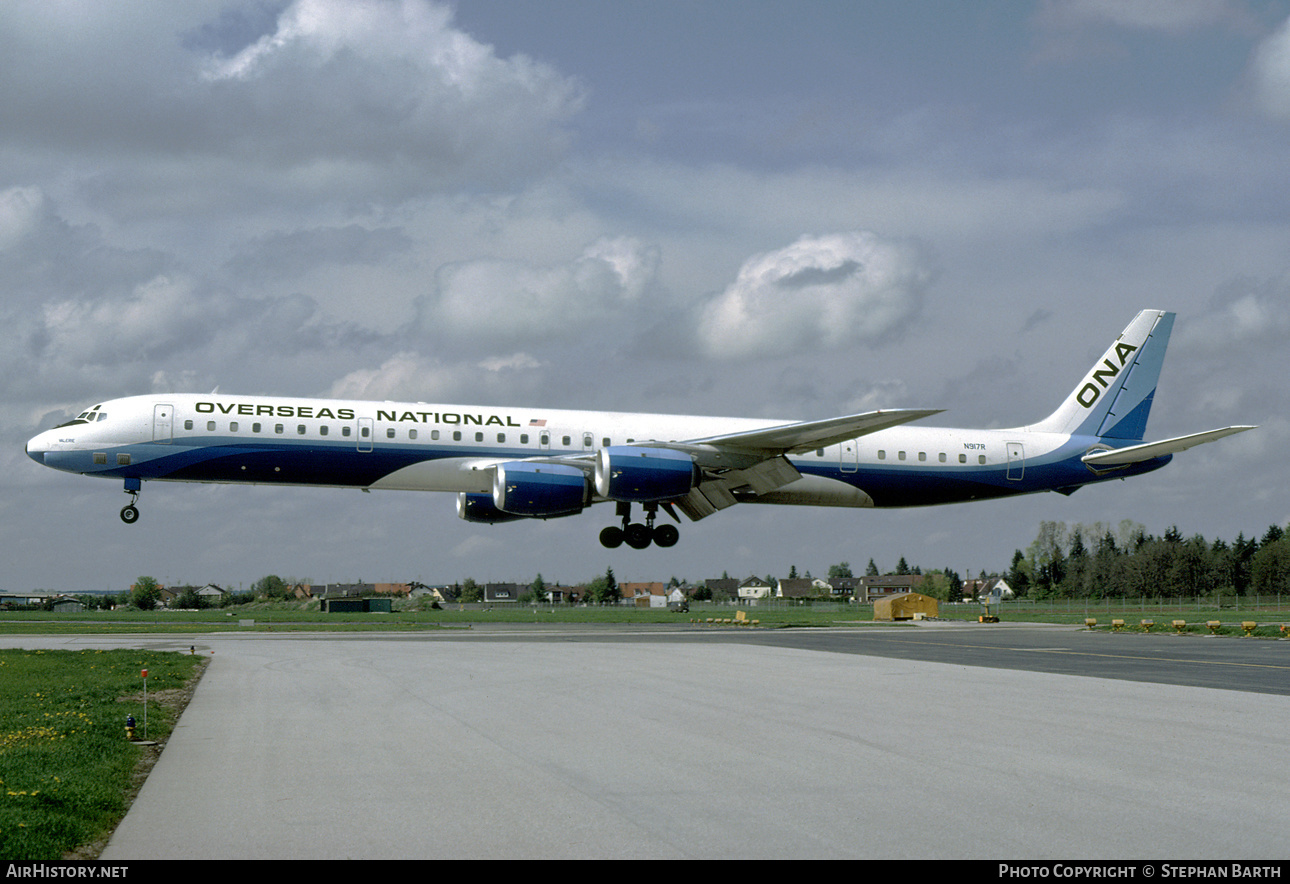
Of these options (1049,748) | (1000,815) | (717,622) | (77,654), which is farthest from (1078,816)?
(717,622)

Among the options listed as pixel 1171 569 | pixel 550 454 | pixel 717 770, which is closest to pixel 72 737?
pixel 717 770

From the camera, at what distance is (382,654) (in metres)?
29.7

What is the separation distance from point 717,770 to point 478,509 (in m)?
27.7

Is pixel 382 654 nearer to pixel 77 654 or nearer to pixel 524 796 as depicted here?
pixel 77 654

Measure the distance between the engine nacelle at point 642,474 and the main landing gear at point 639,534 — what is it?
3.33m

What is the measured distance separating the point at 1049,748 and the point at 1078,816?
3.90 metres

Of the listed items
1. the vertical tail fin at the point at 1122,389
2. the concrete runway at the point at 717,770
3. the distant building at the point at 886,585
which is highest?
the vertical tail fin at the point at 1122,389

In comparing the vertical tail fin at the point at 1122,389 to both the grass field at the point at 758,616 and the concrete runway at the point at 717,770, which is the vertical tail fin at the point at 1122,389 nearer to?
the grass field at the point at 758,616

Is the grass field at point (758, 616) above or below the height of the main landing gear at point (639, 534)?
below

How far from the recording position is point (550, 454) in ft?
120

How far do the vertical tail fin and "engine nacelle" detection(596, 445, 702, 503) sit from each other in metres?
17.1

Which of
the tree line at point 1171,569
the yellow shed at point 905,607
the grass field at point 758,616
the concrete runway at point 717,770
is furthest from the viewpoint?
the tree line at point 1171,569

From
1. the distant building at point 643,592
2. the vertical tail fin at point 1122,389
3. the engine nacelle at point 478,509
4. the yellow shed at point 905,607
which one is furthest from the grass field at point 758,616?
the distant building at point 643,592

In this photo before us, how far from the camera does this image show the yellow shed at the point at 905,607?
69.4 m
